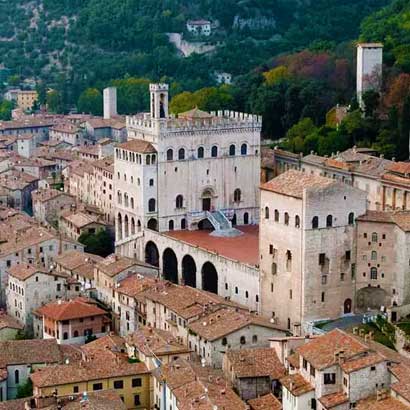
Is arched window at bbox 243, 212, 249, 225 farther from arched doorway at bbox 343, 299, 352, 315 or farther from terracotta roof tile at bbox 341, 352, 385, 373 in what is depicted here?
terracotta roof tile at bbox 341, 352, 385, 373

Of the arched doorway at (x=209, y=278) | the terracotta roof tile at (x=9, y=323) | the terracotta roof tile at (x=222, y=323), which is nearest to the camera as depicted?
the terracotta roof tile at (x=222, y=323)

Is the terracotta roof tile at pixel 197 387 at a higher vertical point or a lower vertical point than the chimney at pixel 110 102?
lower

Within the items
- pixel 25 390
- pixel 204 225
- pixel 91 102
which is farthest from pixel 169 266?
pixel 91 102

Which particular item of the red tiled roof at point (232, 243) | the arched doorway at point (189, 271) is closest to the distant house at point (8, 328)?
the arched doorway at point (189, 271)

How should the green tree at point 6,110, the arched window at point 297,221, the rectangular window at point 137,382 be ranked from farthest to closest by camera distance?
the green tree at point 6,110
the arched window at point 297,221
the rectangular window at point 137,382

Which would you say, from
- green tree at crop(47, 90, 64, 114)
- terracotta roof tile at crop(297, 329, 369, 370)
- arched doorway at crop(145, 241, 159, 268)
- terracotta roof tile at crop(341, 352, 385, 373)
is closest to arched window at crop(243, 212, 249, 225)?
arched doorway at crop(145, 241, 159, 268)

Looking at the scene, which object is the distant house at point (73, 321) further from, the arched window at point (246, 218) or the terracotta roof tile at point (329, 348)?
the arched window at point (246, 218)
